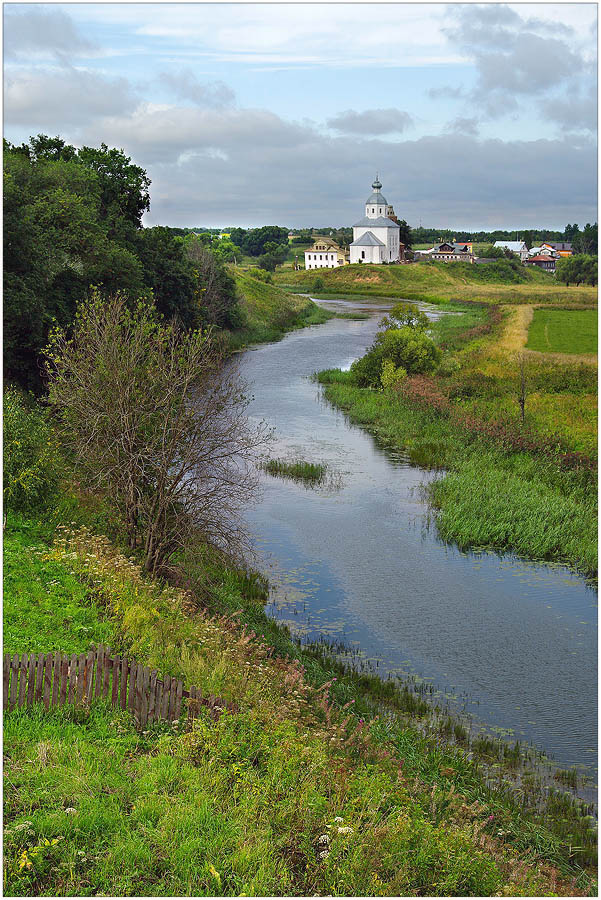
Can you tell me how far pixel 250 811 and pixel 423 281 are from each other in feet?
366

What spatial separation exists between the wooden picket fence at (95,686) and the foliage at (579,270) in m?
100

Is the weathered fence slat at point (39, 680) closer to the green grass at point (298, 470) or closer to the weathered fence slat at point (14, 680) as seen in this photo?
the weathered fence slat at point (14, 680)

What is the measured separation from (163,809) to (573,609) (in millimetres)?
11228

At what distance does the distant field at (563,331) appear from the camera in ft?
154

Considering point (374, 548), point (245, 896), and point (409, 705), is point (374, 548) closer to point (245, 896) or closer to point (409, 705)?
point (409, 705)

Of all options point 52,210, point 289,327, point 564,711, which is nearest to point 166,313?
point 52,210

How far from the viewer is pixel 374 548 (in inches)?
743

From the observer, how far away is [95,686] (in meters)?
8.94

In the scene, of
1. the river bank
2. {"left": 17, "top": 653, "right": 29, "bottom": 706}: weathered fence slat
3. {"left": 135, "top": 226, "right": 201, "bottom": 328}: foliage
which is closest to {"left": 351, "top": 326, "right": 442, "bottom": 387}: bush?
{"left": 135, "top": 226, "right": 201, "bottom": 328}: foliage

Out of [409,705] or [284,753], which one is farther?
[409,705]

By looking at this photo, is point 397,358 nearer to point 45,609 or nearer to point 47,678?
point 45,609

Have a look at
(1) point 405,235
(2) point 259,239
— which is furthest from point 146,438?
(2) point 259,239

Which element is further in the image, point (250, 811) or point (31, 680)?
point (31, 680)

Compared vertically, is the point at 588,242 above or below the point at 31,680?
above
